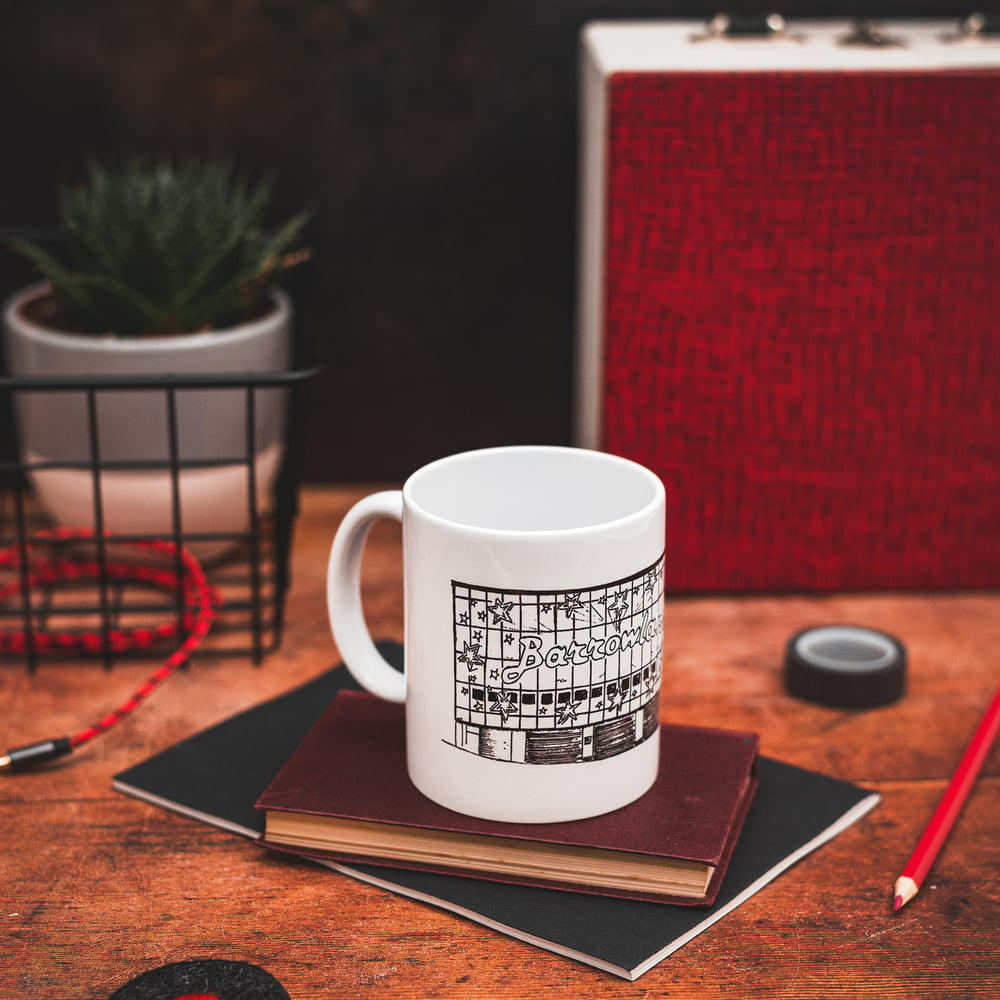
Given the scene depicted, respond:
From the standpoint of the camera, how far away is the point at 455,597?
450mm

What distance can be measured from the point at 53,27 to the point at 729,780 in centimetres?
62

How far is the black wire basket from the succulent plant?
0.16ft

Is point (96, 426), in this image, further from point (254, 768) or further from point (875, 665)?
point (875, 665)

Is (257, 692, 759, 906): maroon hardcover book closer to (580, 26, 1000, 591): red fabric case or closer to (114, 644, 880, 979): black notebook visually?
(114, 644, 880, 979): black notebook

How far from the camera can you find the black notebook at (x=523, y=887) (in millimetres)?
440

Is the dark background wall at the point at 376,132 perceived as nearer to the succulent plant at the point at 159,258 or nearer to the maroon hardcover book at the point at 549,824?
the succulent plant at the point at 159,258

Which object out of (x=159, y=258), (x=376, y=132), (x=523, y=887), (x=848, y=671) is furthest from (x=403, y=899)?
(x=376, y=132)

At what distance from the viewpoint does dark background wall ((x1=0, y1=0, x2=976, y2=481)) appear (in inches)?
31.6

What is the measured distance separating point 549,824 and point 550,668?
6 centimetres

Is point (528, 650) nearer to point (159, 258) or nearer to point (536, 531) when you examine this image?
point (536, 531)

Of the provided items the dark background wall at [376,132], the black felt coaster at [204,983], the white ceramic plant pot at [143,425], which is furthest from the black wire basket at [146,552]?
the black felt coaster at [204,983]

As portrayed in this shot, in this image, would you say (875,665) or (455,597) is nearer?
(455,597)

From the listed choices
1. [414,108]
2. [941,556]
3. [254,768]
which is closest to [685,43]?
[414,108]

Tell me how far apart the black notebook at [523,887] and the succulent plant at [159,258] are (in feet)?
0.75
